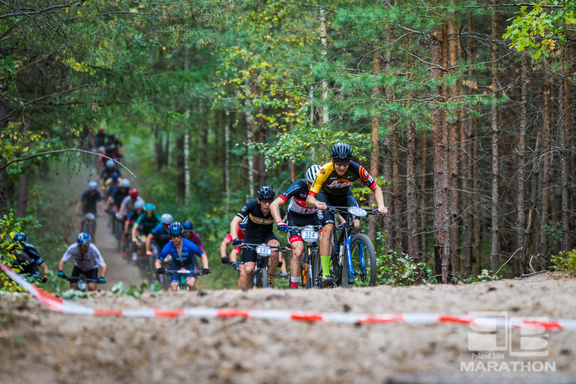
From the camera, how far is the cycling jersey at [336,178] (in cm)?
838

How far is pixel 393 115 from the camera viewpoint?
11688mm

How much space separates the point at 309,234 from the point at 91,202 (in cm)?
1392

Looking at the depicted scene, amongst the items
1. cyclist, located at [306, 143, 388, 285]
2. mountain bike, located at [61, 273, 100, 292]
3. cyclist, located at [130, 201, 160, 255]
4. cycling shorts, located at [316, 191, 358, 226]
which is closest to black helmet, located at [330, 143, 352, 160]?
cyclist, located at [306, 143, 388, 285]

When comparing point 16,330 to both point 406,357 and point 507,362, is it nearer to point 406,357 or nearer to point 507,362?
point 406,357

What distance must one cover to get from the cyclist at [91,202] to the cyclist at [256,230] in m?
11.6

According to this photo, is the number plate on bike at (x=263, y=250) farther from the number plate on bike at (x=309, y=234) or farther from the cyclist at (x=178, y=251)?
the cyclist at (x=178, y=251)

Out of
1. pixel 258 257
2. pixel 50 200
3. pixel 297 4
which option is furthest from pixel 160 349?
pixel 50 200

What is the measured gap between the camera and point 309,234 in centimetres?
866

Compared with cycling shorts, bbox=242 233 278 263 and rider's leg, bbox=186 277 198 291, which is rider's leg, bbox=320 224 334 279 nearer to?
cycling shorts, bbox=242 233 278 263

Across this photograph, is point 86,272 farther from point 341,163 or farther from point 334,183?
point 341,163

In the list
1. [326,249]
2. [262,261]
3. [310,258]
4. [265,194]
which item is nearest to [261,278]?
[262,261]

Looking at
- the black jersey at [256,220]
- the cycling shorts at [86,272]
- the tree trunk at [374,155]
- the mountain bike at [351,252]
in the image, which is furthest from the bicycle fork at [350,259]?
the tree trunk at [374,155]

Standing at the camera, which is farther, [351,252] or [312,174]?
[312,174]

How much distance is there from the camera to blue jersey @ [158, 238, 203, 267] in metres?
12.1
